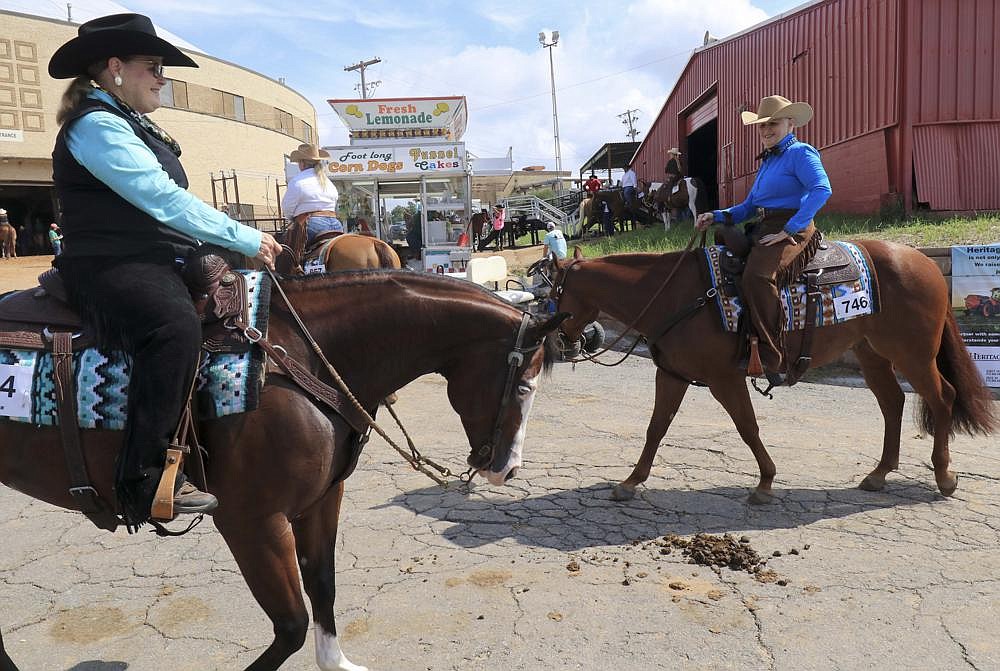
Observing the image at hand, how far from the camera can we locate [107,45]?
2334 millimetres

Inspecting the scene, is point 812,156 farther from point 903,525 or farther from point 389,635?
point 389,635

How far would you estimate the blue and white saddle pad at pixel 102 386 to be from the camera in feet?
7.69

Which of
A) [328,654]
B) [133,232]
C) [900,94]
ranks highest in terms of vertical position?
[900,94]

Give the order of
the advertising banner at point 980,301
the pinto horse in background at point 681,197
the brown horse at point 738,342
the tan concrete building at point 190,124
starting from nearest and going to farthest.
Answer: the brown horse at point 738,342, the advertising banner at point 980,301, the pinto horse in background at point 681,197, the tan concrete building at point 190,124

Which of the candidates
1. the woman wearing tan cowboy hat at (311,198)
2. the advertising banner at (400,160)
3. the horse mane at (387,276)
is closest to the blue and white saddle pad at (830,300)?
the horse mane at (387,276)

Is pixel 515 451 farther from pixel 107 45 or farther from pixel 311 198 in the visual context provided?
pixel 311 198

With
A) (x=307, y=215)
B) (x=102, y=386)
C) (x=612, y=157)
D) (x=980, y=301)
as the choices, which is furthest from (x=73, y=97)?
(x=612, y=157)

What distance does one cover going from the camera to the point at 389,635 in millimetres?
3240

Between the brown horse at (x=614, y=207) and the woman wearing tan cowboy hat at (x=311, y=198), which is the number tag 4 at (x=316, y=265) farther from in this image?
the brown horse at (x=614, y=207)

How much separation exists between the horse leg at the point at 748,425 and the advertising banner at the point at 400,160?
9625 millimetres

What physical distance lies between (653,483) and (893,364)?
80.8 inches

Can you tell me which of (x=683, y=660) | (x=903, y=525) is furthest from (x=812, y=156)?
(x=683, y=660)

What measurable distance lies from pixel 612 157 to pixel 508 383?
32842mm

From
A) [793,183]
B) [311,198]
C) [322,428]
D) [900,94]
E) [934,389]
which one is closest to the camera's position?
[322,428]
